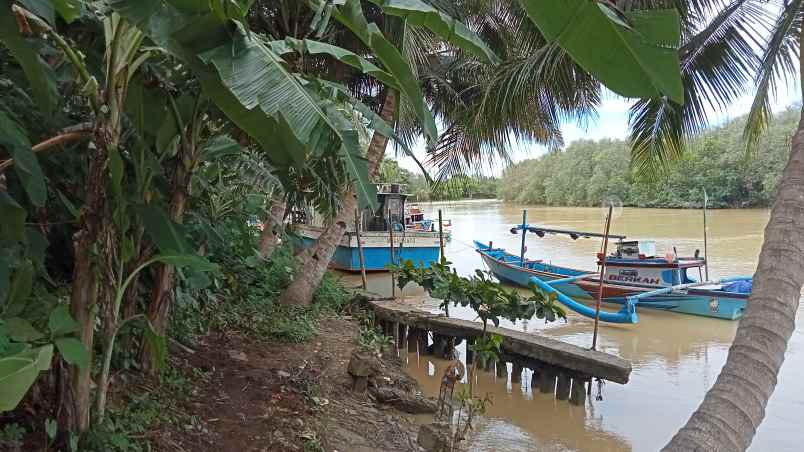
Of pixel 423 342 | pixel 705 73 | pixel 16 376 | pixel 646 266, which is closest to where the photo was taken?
pixel 16 376

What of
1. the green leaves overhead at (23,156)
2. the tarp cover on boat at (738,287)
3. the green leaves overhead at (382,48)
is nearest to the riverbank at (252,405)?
the green leaves overhead at (23,156)

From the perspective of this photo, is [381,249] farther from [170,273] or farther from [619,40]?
[619,40]

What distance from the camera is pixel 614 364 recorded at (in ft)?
17.1

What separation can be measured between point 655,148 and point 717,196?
2091cm

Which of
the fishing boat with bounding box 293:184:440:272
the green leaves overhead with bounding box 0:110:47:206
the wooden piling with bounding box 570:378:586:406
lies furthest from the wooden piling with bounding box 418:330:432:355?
the green leaves overhead with bounding box 0:110:47:206

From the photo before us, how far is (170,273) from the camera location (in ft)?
9.75

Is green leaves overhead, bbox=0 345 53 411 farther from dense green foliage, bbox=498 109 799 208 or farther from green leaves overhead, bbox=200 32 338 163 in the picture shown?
dense green foliage, bbox=498 109 799 208

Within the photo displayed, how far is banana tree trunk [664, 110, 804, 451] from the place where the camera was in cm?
213

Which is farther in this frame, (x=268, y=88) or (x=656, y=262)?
(x=656, y=262)

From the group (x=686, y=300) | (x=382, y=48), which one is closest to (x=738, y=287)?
(x=686, y=300)

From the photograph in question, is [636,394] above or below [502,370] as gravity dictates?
below

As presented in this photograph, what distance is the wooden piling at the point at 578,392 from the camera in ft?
18.6

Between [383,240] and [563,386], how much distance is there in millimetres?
8439

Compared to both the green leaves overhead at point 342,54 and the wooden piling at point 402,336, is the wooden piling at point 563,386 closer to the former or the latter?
the wooden piling at point 402,336
